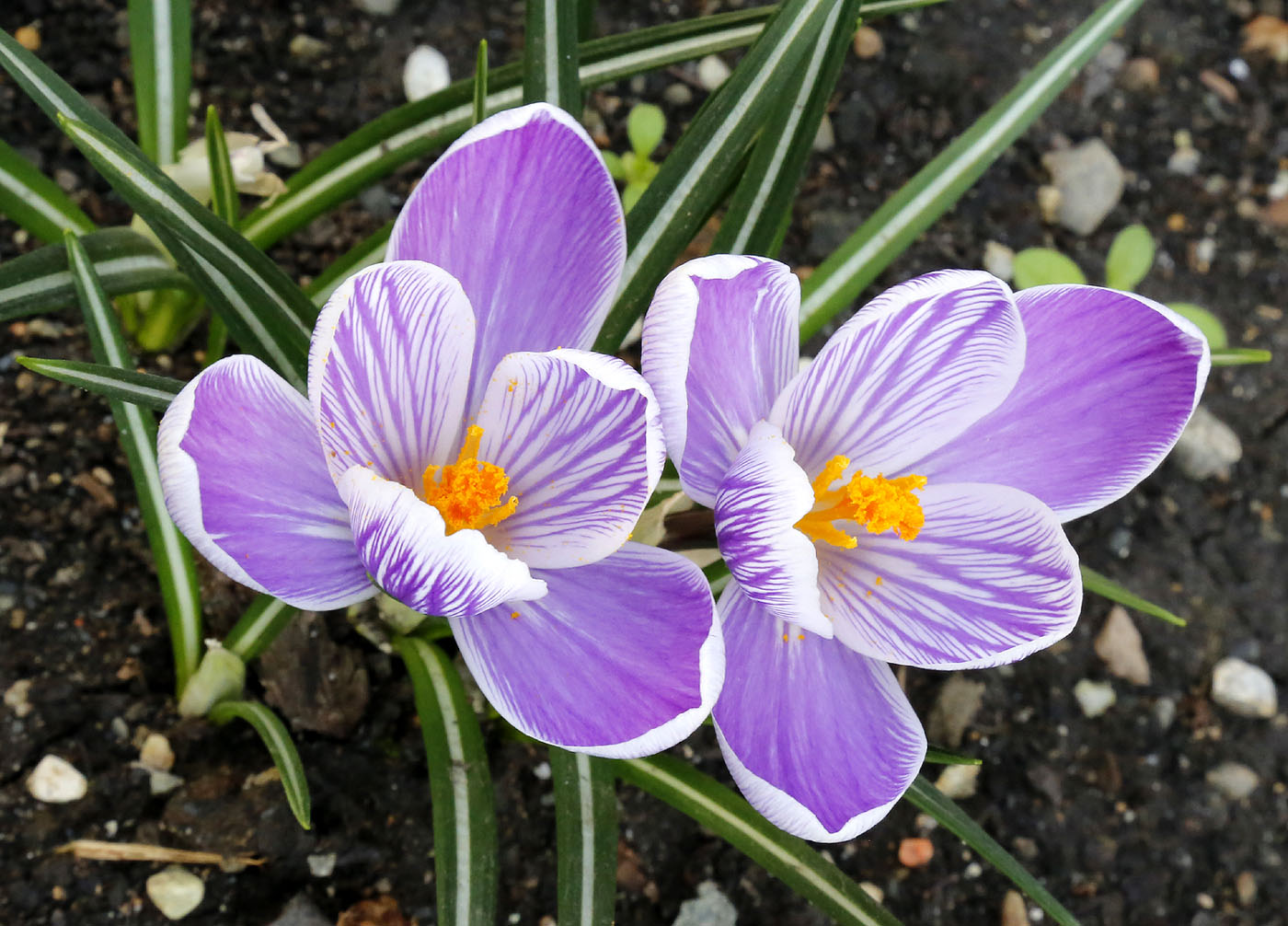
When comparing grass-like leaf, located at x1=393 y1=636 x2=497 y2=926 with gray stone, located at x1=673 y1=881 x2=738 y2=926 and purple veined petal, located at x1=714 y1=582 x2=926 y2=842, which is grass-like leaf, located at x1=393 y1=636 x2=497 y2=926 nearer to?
purple veined petal, located at x1=714 y1=582 x2=926 y2=842

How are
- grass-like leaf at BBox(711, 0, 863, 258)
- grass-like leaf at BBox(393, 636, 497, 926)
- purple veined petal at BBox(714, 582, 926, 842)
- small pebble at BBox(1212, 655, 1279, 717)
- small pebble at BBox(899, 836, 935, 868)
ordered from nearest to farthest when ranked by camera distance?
1. purple veined petal at BBox(714, 582, 926, 842)
2. grass-like leaf at BBox(393, 636, 497, 926)
3. grass-like leaf at BBox(711, 0, 863, 258)
4. small pebble at BBox(899, 836, 935, 868)
5. small pebble at BBox(1212, 655, 1279, 717)

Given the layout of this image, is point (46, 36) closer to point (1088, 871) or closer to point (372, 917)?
point (372, 917)

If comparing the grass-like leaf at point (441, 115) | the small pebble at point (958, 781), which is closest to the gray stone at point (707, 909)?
the small pebble at point (958, 781)

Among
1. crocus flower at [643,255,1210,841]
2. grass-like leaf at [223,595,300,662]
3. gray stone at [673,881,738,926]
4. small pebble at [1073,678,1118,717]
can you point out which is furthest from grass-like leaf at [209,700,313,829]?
small pebble at [1073,678,1118,717]

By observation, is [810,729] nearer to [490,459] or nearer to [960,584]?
[960,584]

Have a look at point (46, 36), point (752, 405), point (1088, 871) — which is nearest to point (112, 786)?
point (752, 405)

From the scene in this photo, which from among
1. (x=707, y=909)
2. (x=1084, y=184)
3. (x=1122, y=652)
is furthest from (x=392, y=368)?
(x=1084, y=184)

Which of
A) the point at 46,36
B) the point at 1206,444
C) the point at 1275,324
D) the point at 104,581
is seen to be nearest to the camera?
the point at 104,581
